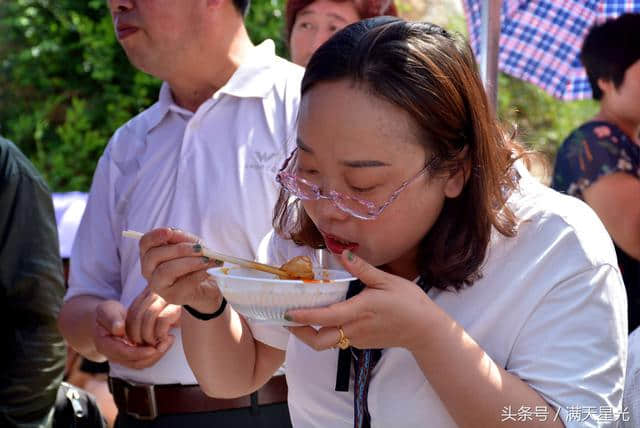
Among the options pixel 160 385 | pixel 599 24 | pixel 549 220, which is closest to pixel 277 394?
pixel 160 385

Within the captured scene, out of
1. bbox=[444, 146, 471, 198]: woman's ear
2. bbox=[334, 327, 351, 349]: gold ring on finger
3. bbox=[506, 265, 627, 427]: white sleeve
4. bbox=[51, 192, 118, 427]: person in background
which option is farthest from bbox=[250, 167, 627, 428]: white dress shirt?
bbox=[51, 192, 118, 427]: person in background

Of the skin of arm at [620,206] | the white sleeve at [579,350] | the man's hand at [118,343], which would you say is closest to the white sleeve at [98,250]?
the man's hand at [118,343]

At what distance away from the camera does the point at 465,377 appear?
1580 millimetres

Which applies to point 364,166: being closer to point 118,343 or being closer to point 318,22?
point 118,343

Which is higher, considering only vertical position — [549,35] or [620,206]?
[549,35]

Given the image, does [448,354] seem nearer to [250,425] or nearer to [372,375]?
[372,375]

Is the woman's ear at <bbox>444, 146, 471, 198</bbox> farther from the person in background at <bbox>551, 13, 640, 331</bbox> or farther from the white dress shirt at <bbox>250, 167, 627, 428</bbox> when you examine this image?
the person in background at <bbox>551, 13, 640, 331</bbox>

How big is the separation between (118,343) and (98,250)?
0.46 m

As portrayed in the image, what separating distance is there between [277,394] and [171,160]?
2.84 ft

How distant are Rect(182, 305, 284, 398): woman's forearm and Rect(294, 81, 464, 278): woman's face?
0.41m

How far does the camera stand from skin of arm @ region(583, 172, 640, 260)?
3.44 m

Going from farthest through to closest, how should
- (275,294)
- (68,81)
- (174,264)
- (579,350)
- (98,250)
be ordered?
1. (68,81)
2. (98,250)
3. (174,264)
4. (579,350)
5. (275,294)

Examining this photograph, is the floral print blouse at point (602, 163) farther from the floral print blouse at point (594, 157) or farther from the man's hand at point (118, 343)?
the man's hand at point (118, 343)

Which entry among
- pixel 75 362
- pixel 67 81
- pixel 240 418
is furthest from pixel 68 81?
pixel 240 418
